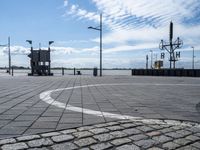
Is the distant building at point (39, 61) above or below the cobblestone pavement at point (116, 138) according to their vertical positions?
above

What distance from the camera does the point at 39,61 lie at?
38.8m

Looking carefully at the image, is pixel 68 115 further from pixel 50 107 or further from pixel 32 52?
pixel 32 52

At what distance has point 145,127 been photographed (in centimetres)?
505

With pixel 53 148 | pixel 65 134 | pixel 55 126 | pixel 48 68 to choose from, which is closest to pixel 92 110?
pixel 55 126

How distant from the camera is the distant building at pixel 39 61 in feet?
127

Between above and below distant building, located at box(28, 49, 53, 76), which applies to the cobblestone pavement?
below

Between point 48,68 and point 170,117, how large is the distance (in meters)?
34.9

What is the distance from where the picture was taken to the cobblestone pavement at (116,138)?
153 inches

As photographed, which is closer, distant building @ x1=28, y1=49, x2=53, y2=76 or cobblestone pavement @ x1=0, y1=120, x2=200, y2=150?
cobblestone pavement @ x1=0, y1=120, x2=200, y2=150

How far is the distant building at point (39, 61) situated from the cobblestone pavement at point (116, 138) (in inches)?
1368

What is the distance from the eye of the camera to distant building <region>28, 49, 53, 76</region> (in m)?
38.6

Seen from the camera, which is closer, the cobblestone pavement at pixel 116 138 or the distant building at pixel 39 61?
→ the cobblestone pavement at pixel 116 138

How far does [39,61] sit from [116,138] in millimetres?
36003

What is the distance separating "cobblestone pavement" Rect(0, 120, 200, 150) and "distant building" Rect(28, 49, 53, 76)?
114ft
